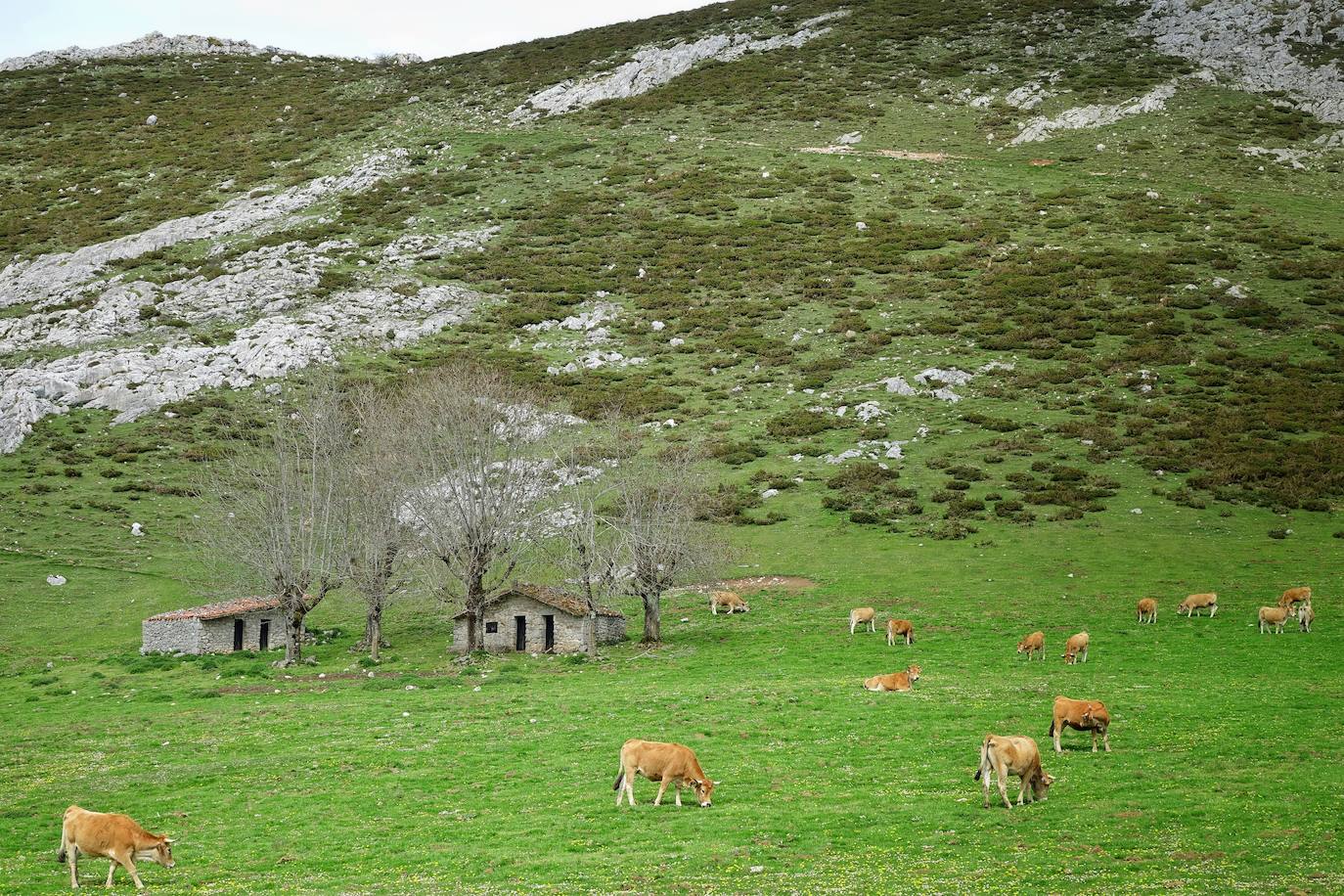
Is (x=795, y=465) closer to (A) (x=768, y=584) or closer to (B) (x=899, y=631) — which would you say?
(A) (x=768, y=584)

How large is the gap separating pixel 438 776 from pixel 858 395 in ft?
181

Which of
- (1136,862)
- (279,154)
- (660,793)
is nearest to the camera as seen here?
(1136,862)

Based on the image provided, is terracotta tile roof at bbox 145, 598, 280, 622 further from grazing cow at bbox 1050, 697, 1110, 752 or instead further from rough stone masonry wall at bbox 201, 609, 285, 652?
grazing cow at bbox 1050, 697, 1110, 752

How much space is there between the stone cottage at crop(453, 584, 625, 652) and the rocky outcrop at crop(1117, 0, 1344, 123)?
353 ft

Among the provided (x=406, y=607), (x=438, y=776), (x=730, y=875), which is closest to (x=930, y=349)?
(x=406, y=607)

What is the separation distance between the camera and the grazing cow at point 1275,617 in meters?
40.5

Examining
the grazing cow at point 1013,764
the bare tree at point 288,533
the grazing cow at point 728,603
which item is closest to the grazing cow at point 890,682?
the grazing cow at point 1013,764

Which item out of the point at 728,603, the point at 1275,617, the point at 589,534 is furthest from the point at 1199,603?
the point at 589,534

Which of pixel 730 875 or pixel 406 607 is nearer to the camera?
pixel 730 875

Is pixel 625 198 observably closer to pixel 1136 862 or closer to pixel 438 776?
pixel 438 776

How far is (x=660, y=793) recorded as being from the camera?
2188 cm

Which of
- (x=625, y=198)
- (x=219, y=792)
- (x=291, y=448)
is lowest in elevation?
(x=219, y=792)

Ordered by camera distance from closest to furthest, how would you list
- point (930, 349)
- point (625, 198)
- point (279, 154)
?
point (930, 349) < point (625, 198) < point (279, 154)

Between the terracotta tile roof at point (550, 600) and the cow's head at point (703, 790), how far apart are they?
84.5 ft
